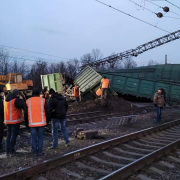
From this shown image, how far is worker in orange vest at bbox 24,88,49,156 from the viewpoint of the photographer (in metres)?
6.05

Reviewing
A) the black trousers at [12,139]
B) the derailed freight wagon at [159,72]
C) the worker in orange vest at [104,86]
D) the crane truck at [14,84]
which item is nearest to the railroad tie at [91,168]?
the black trousers at [12,139]

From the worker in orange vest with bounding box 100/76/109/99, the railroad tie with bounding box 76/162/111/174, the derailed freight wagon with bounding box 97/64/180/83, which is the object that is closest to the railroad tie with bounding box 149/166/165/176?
the railroad tie with bounding box 76/162/111/174

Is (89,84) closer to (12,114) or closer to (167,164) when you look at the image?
(12,114)

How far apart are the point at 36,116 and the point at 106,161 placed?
2.09 metres

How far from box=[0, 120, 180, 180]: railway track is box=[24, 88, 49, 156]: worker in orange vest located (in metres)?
1.05

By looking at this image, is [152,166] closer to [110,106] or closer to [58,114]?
[58,114]

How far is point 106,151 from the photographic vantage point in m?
6.70

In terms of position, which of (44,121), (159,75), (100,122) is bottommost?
(100,122)

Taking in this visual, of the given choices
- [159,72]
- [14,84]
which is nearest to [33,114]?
[14,84]

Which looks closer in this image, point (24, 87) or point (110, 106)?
point (24, 87)

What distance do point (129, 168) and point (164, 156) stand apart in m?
1.79

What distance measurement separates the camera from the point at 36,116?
606 cm

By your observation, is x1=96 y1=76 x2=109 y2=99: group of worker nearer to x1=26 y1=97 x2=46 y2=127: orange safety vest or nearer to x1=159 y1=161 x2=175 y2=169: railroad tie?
x1=26 y1=97 x2=46 y2=127: orange safety vest

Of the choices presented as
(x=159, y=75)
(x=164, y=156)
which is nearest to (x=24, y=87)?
(x=164, y=156)
